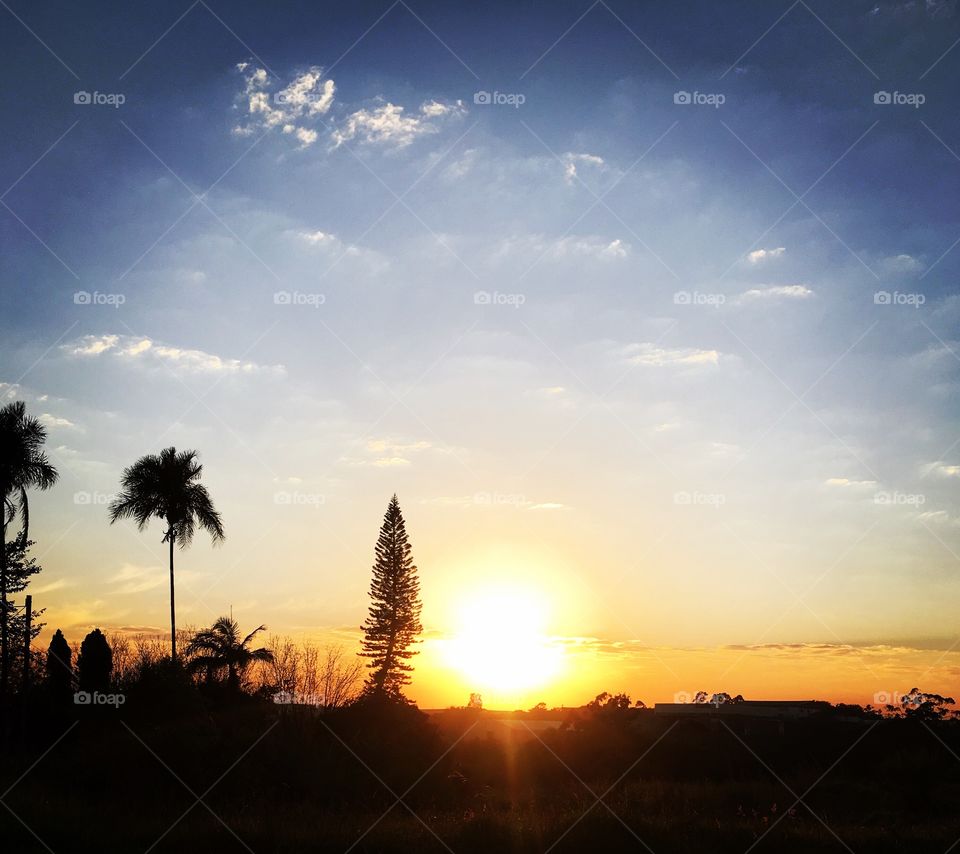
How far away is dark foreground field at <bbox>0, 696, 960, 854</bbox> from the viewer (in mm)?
19203

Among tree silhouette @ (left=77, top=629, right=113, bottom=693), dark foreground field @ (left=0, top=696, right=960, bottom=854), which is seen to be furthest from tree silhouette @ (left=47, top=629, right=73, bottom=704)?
dark foreground field @ (left=0, top=696, right=960, bottom=854)

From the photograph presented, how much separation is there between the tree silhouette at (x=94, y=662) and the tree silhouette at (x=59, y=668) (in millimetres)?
813

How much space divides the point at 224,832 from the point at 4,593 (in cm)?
2894

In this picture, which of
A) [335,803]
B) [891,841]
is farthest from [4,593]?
[891,841]

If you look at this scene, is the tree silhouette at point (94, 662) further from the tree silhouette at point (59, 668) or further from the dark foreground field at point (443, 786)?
the dark foreground field at point (443, 786)

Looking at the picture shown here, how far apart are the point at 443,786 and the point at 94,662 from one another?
2472 centimetres

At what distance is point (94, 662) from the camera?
148 feet

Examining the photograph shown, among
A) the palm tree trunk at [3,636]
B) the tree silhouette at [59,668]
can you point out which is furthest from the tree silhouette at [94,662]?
the palm tree trunk at [3,636]

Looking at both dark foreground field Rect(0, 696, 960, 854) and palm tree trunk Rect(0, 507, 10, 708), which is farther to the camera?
palm tree trunk Rect(0, 507, 10, 708)

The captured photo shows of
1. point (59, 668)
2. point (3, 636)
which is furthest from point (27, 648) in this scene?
point (59, 668)

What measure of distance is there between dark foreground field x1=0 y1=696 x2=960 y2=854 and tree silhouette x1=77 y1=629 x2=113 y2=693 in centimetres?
501

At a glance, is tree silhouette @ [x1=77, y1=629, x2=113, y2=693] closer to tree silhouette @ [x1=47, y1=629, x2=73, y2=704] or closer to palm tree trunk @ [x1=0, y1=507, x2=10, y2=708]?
tree silhouette @ [x1=47, y1=629, x2=73, y2=704]

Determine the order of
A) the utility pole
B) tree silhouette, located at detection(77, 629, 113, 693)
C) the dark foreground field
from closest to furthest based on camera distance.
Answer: the dark foreground field
the utility pole
tree silhouette, located at detection(77, 629, 113, 693)

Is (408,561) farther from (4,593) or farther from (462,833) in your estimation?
(462,833)
